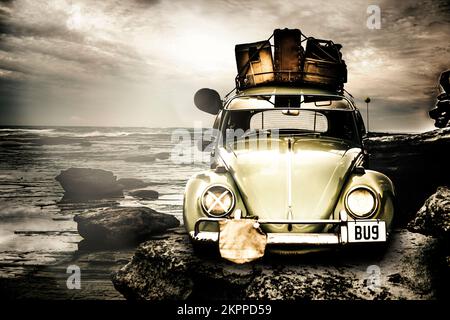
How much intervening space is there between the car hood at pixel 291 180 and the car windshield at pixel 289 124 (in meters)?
0.73

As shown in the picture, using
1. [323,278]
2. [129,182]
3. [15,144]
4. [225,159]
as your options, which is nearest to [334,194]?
[323,278]

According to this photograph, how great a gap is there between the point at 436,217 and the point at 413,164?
3.77 metres

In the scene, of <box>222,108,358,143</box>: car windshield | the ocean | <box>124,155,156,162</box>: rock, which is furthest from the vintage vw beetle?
<box>124,155,156,162</box>: rock

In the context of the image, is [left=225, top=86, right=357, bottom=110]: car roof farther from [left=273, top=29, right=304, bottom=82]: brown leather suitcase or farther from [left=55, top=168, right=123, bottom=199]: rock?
[left=55, top=168, right=123, bottom=199]: rock

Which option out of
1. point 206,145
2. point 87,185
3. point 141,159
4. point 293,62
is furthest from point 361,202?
point 141,159

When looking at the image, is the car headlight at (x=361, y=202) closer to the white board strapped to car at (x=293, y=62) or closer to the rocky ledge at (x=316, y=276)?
the rocky ledge at (x=316, y=276)

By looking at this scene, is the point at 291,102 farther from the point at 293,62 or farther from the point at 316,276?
the point at 316,276

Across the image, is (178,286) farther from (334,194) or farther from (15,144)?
(15,144)

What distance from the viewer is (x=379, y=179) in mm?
3273

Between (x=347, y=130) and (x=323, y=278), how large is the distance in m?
2.22

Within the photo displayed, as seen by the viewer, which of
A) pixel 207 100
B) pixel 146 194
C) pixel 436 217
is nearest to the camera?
pixel 436 217

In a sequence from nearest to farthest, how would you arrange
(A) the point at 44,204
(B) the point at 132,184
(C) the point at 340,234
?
(C) the point at 340,234, (A) the point at 44,204, (B) the point at 132,184

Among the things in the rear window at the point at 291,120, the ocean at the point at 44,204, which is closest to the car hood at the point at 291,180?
the rear window at the point at 291,120

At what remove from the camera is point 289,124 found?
4641 millimetres
